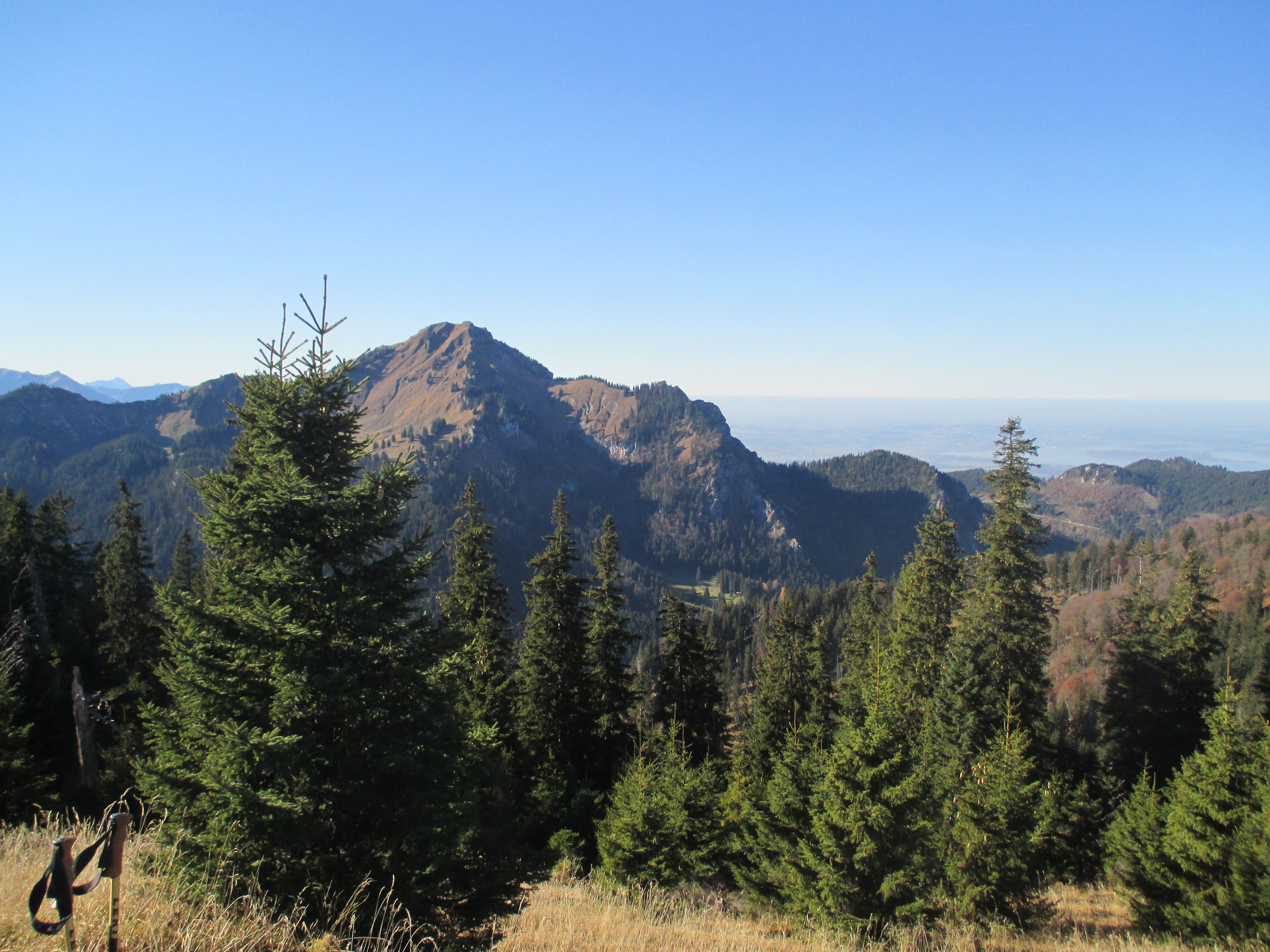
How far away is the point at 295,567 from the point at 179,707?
2673mm

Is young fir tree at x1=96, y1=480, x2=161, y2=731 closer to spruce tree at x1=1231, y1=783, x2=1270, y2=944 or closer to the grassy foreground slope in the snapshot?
the grassy foreground slope

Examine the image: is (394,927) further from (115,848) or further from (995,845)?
(995,845)

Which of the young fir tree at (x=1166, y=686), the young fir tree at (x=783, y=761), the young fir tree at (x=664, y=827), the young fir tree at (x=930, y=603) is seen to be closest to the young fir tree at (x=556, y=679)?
the young fir tree at (x=664, y=827)

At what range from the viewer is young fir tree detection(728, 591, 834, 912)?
1421 centimetres

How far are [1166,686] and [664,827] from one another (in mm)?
24727

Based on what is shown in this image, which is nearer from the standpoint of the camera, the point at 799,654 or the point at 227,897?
the point at 227,897

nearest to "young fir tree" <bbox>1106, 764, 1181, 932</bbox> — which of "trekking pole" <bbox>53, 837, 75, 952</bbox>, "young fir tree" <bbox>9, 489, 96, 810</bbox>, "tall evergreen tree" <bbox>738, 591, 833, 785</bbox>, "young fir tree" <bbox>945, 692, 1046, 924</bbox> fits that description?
"young fir tree" <bbox>945, 692, 1046, 924</bbox>

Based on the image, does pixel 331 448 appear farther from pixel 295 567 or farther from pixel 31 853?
pixel 31 853

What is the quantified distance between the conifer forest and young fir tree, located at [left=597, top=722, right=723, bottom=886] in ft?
0.35

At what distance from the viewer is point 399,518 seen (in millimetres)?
9984

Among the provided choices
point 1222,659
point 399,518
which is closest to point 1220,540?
point 1222,659

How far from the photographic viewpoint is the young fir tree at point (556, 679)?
946 inches

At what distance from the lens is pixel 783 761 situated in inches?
695

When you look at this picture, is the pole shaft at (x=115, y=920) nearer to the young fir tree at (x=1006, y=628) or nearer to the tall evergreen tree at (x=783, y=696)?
the young fir tree at (x=1006, y=628)
